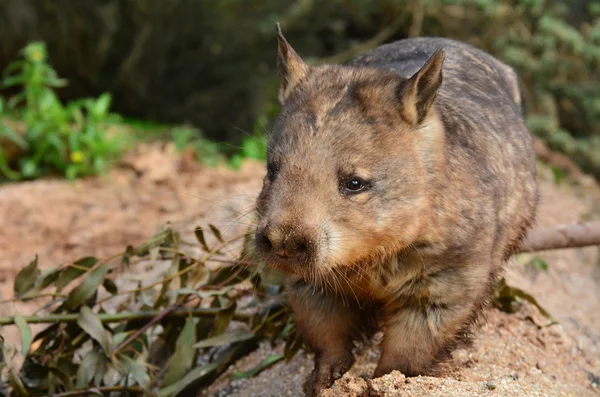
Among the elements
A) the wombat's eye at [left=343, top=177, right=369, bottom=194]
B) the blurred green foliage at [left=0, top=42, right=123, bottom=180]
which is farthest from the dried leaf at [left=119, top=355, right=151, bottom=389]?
the blurred green foliage at [left=0, top=42, right=123, bottom=180]

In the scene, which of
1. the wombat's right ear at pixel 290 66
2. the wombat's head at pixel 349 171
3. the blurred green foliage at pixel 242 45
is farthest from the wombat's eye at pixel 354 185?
the blurred green foliage at pixel 242 45

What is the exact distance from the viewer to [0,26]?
26.1ft

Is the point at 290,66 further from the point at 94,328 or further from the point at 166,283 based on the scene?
the point at 94,328

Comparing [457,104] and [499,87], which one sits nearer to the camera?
[457,104]

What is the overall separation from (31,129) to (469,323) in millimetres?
4511

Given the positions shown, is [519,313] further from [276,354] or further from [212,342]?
[212,342]

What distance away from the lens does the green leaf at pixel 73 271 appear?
13.9 ft

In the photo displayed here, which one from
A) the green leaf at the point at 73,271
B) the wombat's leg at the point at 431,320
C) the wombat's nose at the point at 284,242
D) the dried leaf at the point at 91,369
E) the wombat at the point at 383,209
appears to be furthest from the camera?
the green leaf at the point at 73,271

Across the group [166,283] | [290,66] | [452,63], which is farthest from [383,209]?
[166,283]

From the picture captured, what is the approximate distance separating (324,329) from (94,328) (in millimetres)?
1225

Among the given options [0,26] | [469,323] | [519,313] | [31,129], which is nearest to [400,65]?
[469,323]

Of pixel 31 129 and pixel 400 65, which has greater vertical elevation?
pixel 400 65

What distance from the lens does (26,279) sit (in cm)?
417

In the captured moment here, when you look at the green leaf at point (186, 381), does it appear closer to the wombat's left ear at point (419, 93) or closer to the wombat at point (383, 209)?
the wombat at point (383, 209)
